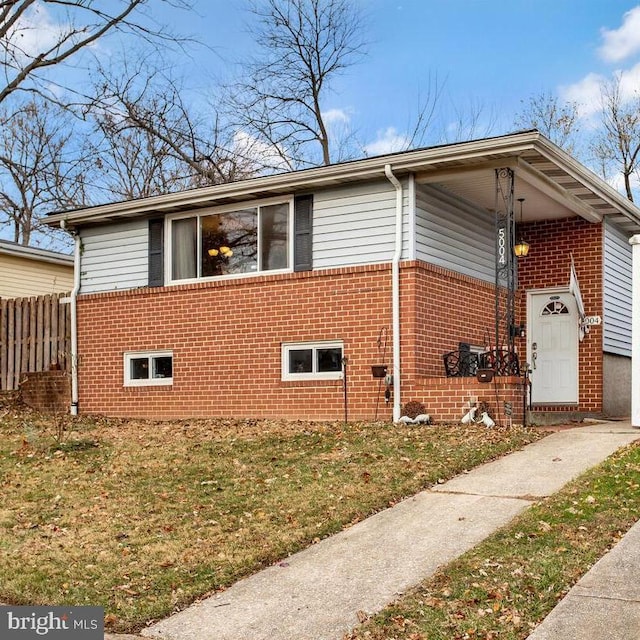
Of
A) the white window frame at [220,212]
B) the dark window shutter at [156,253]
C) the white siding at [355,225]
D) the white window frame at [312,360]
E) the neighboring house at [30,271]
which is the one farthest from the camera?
the neighboring house at [30,271]

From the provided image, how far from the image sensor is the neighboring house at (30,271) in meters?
20.8

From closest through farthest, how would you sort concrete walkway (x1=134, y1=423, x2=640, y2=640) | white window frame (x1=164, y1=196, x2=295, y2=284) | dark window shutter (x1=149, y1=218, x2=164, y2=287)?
1. concrete walkway (x1=134, y1=423, x2=640, y2=640)
2. white window frame (x1=164, y1=196, x2=295, y2=284)
3. dark window shutter (x1=149, y1=218, x2=164, y2=287)

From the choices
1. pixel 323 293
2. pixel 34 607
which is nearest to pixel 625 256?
pixel 323 293

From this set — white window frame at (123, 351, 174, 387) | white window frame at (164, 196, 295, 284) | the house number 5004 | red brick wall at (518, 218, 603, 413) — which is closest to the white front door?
red brick wall at (518, 218, 603, 413)

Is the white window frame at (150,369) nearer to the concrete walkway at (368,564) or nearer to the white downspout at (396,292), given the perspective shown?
the white downspout at (396,292)

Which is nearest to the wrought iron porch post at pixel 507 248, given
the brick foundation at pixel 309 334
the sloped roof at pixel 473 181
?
the sloped roof at pixel 473 181

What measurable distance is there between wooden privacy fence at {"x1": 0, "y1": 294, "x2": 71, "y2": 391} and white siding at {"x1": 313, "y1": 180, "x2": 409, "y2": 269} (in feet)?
18.7

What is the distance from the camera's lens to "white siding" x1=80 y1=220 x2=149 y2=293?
15039 mm

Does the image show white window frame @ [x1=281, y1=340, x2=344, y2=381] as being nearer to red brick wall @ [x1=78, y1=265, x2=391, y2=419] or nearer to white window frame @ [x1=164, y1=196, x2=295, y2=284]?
red brick wall @ [x1=78, y1=265, x2=391, y2=419]

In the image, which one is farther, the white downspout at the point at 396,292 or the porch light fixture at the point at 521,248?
the porch light fixture at the point at 521,248

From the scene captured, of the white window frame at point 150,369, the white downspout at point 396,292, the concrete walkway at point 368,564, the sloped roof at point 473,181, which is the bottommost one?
the concrete walkway at point 368,564

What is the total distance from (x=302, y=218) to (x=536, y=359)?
495 centimetres

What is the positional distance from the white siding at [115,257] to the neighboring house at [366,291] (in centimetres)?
3

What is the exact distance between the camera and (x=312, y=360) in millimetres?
13164
